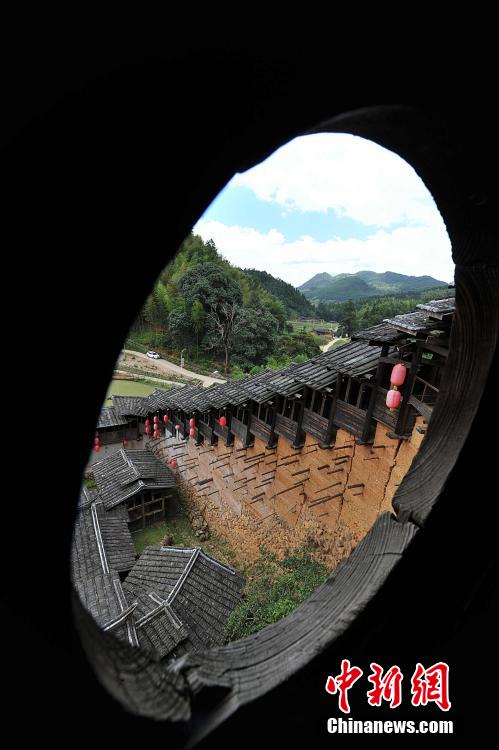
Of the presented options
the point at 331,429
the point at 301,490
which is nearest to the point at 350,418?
the point at 331,429

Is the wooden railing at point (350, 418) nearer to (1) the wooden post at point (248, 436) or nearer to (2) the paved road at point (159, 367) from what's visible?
(1) the wooden post at point (248, 436)

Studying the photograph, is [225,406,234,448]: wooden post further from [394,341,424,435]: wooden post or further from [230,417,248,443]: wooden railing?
[394,341,424,435]: wooden post

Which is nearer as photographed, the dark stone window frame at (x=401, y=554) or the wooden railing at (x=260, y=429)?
the dark stone window frame at (x=401, y=554)

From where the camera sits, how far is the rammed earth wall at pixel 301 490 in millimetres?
6992

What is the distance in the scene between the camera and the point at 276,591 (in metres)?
8.27

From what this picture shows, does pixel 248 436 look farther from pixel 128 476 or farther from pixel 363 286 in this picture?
pixel 363 286

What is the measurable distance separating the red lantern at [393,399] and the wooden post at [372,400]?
0.54m

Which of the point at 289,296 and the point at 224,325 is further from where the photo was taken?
the point at 289,296

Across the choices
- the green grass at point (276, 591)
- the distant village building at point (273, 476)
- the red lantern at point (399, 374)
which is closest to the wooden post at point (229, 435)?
the distant village building at point (273, 476)

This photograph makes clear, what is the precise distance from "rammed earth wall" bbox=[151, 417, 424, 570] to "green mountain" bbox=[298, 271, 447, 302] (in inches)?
5233

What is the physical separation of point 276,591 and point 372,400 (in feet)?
16.7

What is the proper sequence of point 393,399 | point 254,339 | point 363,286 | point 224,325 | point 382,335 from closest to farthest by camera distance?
point 393,399, point 382,335, point 254,339, point 224,325, point 363,286

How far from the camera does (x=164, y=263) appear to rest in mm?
733

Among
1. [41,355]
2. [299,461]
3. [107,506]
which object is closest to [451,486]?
[41,355]
